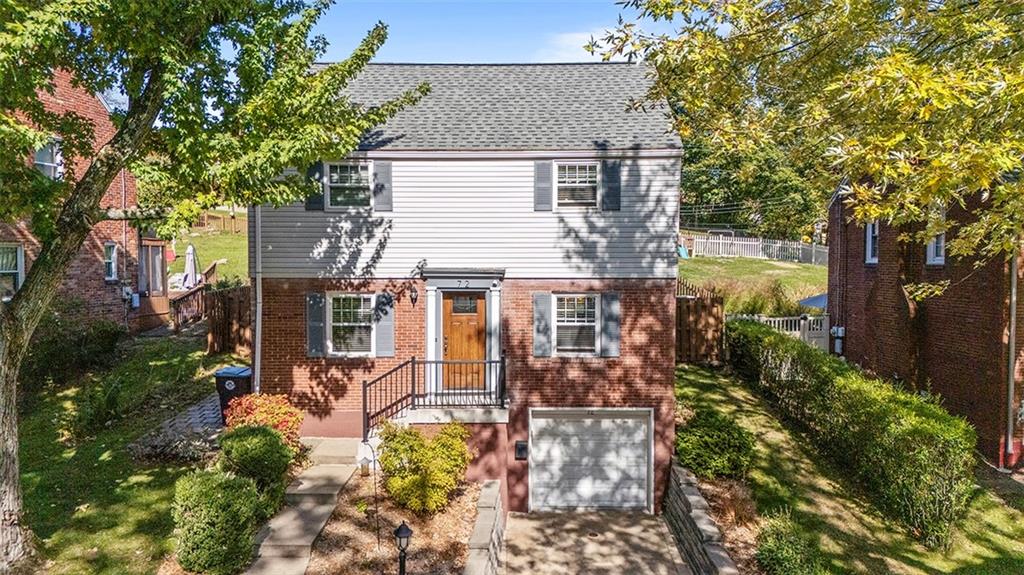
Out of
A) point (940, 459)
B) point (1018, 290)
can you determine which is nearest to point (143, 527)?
point (940, 459)

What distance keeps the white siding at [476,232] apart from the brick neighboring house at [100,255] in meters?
7.65

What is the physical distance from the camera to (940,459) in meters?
9.20

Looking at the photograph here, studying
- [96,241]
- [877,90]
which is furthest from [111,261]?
[877,90]

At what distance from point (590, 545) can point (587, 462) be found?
1880mm

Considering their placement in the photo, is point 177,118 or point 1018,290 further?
point 1018,290

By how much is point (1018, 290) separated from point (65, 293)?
24.2 m

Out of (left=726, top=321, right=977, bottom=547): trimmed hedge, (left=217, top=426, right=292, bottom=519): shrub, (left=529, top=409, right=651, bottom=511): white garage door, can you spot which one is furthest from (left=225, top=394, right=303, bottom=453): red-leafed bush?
(left=726, top=321, right=977, bottom=547): trimmed hedge

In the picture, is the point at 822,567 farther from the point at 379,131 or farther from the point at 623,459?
the point at 379,131

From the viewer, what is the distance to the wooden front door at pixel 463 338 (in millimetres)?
11578

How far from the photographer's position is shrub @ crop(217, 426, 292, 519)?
26.7 feet

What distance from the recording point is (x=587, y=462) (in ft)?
38.5

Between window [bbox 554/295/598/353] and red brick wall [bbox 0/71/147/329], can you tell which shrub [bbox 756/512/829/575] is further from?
red brick wall [bbox 0/71/147/329]

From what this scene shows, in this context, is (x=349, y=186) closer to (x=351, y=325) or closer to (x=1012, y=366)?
(x=351, y=325)

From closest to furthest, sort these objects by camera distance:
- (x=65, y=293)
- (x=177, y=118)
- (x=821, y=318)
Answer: (x=177, y=118) → (x=65, y=293) → (x=821, y=318)
